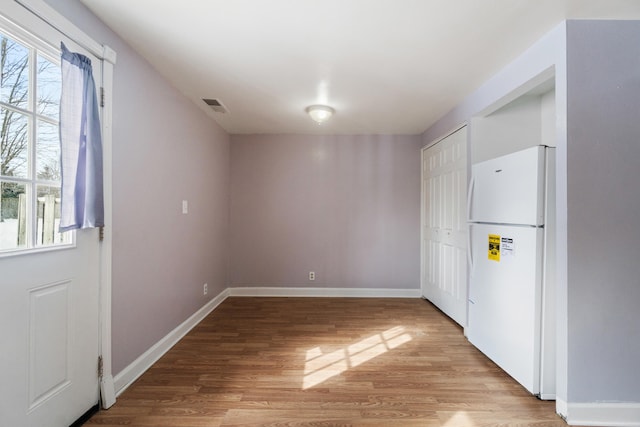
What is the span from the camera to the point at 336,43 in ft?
6.32

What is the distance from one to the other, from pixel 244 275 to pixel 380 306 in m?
2.00

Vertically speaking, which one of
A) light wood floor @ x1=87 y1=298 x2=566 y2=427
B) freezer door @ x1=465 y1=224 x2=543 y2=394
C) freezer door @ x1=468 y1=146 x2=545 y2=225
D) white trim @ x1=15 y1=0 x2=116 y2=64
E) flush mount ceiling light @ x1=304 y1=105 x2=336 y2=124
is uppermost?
flush mount ceiling light @ x1=304 y1=105 x2=336 y2=124

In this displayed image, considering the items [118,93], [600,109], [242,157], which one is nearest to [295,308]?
[242,157]

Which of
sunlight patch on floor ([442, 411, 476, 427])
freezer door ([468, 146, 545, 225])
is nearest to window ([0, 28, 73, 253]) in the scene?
sunlight patch on floor ([442, 411, 476, 427])

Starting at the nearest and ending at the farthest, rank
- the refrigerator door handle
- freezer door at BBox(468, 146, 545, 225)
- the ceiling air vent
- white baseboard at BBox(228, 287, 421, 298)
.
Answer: freezer door at BBox(468, 146, 545, 225), the refrigerator door handle, the ceiling air vent, white baseboard at BBox(228, 287, 421, 298)

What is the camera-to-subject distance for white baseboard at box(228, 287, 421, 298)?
4.14 meters

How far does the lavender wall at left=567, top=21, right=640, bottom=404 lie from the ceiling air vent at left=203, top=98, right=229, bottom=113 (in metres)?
2.90

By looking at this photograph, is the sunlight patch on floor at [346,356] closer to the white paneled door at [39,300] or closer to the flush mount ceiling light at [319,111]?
the white paneled door at [39,300]

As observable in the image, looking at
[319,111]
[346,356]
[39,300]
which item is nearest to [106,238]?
[39,300]

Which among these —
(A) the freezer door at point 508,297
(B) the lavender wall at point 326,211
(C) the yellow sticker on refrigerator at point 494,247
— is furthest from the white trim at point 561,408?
(B) the lavender wall at point 326,211

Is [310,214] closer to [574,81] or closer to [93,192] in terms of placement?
[93,192]

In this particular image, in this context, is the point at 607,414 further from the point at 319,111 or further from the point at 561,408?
the point at 319,111

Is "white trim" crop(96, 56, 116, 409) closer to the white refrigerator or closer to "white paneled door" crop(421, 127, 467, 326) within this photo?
the white refrigerator

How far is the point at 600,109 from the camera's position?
168 cm
